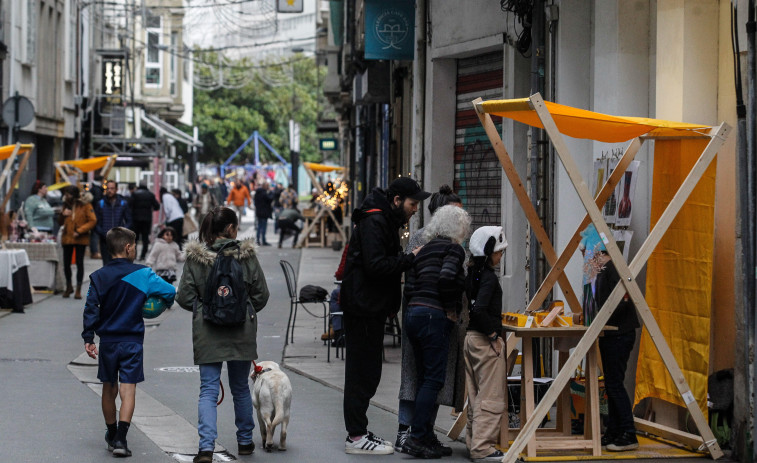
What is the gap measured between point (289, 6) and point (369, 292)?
21.9 metres

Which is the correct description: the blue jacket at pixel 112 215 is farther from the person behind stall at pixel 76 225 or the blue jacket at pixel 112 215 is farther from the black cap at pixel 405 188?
the black cap at pixel 405 188

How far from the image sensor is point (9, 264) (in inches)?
706

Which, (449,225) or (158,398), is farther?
(158,398)

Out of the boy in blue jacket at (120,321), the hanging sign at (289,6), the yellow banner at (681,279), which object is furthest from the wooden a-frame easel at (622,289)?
the hanging sign at (289,6)

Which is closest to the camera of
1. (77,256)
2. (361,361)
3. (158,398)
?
(361,361)

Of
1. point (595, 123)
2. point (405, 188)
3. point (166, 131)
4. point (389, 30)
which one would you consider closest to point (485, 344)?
point (405, 188)

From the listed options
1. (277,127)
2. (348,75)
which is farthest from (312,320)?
(277,127)

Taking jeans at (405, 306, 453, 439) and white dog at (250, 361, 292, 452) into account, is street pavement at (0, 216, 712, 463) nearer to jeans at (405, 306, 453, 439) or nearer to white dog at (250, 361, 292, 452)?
white dog at (250, 361, 292, 452)

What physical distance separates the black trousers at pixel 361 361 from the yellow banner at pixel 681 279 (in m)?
2.17

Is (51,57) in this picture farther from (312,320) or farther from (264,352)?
(264,352)

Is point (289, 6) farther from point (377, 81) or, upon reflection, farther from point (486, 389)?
point (486, 389)

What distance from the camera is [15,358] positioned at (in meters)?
13.7

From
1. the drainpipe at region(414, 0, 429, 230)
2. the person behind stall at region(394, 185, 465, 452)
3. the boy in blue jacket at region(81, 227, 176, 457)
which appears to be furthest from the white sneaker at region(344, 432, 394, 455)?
the drainpipe at region(414, 0, 429, 230)

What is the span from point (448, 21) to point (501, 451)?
7.30 metres
